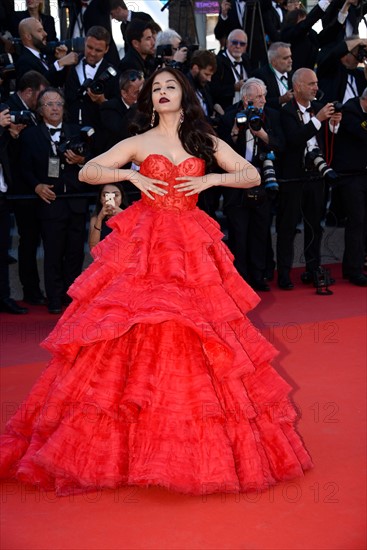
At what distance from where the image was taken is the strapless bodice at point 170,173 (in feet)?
13.7

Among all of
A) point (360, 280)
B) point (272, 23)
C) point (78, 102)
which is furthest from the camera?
point (272, 23)

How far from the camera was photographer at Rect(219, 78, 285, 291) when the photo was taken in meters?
7.15

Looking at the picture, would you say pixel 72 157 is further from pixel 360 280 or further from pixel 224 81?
pixel 360 280

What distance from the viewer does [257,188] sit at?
719 centimetres

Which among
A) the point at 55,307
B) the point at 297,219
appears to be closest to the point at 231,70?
the point at 297,219

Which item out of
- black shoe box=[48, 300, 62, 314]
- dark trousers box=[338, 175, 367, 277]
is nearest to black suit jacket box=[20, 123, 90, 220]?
black shoe box=[48, 300, 62, 314]

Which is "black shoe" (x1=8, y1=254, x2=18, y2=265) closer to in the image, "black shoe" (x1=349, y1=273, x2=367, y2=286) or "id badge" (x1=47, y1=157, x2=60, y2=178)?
"id badge" (x1=47, y1=157, x2=60, y2=178)

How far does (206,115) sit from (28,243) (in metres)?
1.76

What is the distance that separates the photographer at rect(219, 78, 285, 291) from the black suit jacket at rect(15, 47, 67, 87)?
4.47 ft

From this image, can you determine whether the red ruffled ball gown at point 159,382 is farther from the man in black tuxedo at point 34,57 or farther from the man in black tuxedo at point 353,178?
the man in black tuxedo at point 353,178

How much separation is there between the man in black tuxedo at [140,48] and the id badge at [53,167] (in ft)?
4.24

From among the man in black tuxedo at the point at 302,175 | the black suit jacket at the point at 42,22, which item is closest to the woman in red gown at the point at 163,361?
the man in black tuxedo at the point at 302,175

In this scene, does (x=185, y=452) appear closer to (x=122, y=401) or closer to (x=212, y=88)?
(x=122, y=401)

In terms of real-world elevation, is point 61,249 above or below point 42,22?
below
